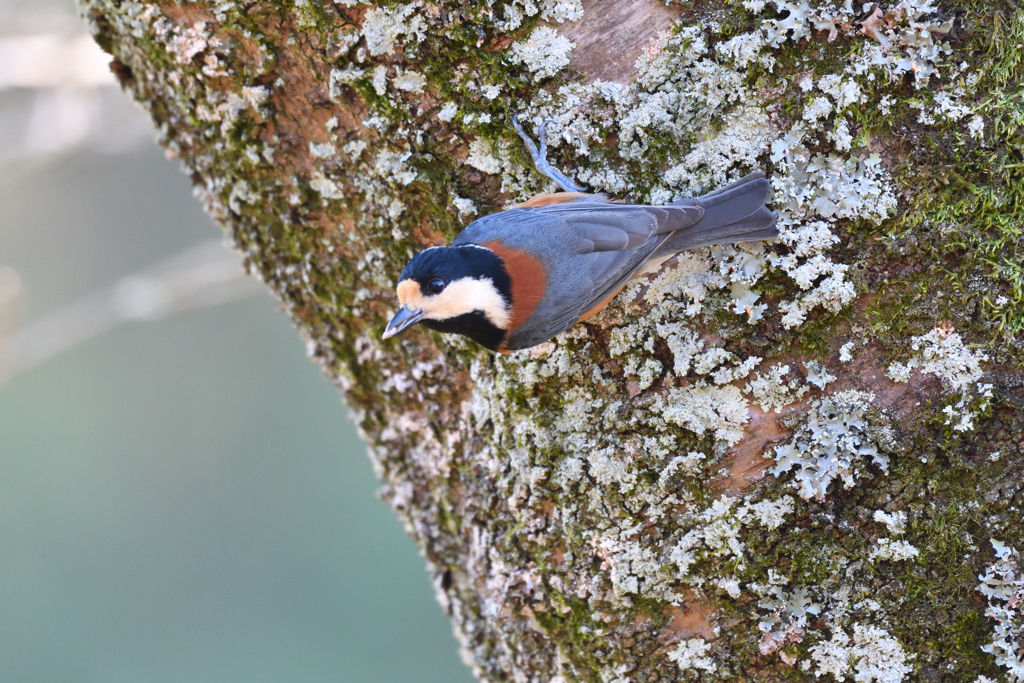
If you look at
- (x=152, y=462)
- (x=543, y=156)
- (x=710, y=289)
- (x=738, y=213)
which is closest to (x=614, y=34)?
(x=543, y=156)

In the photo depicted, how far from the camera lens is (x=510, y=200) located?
1.90 metres

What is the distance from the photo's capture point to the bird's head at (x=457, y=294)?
1.78 meters

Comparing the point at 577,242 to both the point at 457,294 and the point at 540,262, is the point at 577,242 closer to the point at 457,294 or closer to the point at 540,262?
the point at 540,262

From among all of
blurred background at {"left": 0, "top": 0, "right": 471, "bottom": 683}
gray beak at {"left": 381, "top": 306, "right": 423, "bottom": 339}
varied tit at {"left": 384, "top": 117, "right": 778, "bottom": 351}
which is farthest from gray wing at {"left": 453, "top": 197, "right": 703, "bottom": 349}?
blurred background at {"left": 0, "top": 0, "right": 471, "bottom": 683}

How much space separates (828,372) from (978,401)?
30cm

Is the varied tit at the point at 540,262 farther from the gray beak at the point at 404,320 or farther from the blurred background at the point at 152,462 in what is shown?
the blurred background at the point at 152,462

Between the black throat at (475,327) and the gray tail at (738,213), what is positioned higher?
the black throat at (475,327)

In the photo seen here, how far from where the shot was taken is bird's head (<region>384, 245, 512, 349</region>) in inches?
70.1

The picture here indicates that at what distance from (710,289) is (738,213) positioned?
189 mm

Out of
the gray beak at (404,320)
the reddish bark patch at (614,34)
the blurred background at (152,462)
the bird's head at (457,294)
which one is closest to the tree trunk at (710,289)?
the reddish bark patch at (614,34)

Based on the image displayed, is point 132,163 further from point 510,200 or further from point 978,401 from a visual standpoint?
point 978,401

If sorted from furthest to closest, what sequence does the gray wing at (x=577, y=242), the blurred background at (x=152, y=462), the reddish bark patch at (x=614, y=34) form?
1. the blurred background at (x=152, y=462)
2. the gray wing at (x=577, y=242)
3. the reddish bark patch at (x=614, y=34)

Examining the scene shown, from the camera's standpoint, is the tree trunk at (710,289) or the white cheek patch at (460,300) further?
the white cheek patch at (460,300)

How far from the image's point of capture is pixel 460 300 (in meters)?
1.86
